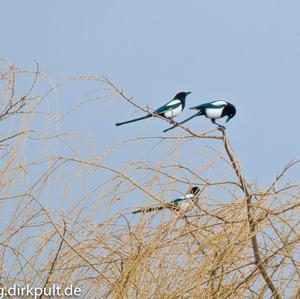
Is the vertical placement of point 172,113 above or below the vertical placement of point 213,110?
below

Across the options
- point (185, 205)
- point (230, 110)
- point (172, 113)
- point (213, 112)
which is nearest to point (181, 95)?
point (230, 110)

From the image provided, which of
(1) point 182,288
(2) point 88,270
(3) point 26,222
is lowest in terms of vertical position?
(1) point 182,288

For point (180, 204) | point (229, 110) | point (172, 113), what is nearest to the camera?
point (180, 204)

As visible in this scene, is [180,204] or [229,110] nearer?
[180,204]

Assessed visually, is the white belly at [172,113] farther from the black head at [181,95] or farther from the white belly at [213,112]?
the black head at [181,95]

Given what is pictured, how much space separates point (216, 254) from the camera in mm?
2793

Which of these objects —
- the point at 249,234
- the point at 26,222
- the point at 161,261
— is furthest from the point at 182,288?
the point at 26,222

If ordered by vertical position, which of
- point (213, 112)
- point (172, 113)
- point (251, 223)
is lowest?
point (251, 223)

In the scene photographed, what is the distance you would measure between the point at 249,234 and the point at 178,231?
0.84ft

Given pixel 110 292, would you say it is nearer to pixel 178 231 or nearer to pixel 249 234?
pixel 178 231

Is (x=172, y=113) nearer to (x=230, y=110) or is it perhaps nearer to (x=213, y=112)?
(x=213, y=112)

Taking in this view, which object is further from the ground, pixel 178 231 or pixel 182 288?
pixel 178 231

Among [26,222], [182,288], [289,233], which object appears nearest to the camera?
[182,288]

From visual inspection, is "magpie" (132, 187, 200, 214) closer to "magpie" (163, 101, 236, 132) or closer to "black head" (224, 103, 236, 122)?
"magpie" (163, 101, 236, 132)
